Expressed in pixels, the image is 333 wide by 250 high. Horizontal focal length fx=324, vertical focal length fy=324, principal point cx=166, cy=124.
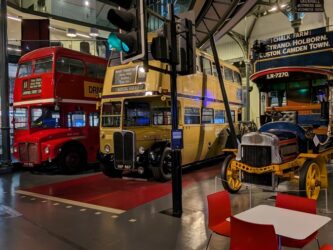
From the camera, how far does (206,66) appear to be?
1034cm

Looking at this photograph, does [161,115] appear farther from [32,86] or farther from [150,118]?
[32,86]

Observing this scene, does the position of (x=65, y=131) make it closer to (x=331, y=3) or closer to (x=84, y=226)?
(x=84, y=226)

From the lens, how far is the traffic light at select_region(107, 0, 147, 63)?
4277 mm

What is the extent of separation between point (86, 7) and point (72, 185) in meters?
14.4

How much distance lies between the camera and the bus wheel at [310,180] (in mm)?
5766

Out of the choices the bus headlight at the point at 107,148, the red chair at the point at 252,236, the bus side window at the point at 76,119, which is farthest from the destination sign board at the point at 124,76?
the red chair at the point at 252,236

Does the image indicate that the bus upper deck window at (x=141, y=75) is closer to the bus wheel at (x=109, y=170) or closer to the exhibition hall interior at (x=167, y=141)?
the exhibition hall interior at (x=167, y=141)

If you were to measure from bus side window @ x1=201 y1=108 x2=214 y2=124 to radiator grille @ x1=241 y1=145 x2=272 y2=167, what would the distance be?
13.2 feet

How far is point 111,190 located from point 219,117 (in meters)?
5.23

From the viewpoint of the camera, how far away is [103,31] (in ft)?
67.2

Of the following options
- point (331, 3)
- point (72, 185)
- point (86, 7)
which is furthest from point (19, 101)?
point (331, 3)

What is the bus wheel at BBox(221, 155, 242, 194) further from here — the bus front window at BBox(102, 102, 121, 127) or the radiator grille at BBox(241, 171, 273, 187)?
the bus front window at BBox(102, 102, 121, 127)

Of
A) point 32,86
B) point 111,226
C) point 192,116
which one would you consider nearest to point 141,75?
point 192,116

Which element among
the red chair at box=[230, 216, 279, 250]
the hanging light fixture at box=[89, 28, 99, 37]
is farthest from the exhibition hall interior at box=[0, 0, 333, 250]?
the hanging light fixture at box=[89, 28, 99, 37]
